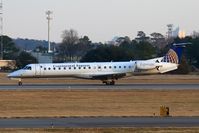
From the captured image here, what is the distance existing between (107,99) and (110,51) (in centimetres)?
7440

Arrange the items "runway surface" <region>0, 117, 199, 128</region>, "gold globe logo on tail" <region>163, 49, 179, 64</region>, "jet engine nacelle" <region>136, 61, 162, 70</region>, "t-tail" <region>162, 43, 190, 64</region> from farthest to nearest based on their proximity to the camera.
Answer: "t-tail" <region>162, 43, 190, 64</region>
"gold globe logo on tail" <region>163, 49, 179, 64</region>
"jet engine nacelle" <region>136, 61, 162, 70</region>
"runway surface" <region>0, 117, 199, 128</region>

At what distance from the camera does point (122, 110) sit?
30828mm

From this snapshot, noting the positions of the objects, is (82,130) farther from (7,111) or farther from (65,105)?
(65,105)

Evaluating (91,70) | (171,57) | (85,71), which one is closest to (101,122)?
(85,71)

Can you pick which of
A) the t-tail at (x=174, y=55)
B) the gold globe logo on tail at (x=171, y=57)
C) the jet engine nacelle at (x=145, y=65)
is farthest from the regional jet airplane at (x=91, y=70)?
the t-tail at (x=174, y=55)

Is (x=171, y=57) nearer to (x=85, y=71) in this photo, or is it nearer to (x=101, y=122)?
(x=85, y=71)

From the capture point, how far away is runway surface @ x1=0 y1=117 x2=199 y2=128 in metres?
21.9

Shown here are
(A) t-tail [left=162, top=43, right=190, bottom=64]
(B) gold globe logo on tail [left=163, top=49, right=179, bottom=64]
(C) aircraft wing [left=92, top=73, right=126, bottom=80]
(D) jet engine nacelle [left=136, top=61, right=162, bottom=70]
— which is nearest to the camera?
(C) aircraft wing [left=92, top=73, right=126, bottom=80]

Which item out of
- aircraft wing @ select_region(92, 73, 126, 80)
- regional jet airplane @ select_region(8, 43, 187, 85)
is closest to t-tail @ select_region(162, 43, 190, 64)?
regional jet airplane @ select_region(8, 43, 187, 85)

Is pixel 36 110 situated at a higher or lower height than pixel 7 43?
lower

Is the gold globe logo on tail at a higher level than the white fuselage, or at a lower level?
higher

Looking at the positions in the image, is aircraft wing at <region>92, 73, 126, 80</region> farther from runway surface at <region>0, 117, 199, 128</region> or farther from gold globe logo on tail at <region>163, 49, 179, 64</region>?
runway surface at <region>0, 117, 199, 128</region>

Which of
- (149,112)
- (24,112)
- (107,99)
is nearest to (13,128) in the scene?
(24,112)

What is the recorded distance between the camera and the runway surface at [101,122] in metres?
21.9
